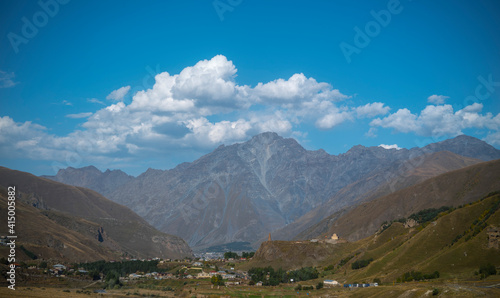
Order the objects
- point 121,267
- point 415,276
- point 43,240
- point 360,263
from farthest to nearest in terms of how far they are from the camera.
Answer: point 43,240 → point 121,267 → point 360,263 → point 415,276

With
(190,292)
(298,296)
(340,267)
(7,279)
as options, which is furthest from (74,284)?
(340,267)

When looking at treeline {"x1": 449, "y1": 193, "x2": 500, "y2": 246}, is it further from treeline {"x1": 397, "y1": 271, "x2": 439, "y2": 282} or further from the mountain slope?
the mountain slope

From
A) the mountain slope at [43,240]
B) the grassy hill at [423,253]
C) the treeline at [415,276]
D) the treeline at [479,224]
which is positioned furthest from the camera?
the mountain slope at [43,240]

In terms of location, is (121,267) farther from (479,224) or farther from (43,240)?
(479,224)

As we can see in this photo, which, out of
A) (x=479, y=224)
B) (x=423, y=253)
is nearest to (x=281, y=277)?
(x=423, y=253)

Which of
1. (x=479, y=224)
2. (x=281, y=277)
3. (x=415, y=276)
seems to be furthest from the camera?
(x=281, y=277)

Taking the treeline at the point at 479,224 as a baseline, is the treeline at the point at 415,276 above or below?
below

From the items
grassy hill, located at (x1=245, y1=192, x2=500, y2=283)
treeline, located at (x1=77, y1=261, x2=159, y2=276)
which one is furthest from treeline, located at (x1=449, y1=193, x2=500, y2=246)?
treeline, located at (x1=77, y1=261, x2=159, y2=276)

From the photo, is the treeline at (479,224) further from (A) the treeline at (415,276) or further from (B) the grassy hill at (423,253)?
(A) the treeline at (415,276)

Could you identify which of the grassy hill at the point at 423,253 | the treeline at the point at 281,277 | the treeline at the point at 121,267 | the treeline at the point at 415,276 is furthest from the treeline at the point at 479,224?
the treeline at the point at 121,267
